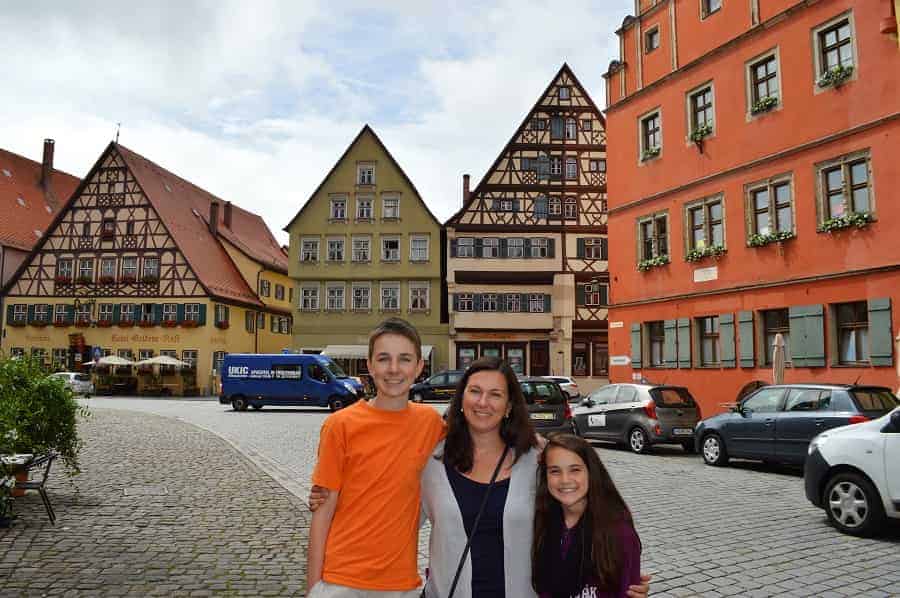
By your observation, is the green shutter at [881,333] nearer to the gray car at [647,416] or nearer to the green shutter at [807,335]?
the green shutter at [807,335]

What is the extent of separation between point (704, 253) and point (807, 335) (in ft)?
13.6

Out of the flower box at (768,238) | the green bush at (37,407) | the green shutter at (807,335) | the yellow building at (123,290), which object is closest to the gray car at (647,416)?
the green shutter at (807,335)

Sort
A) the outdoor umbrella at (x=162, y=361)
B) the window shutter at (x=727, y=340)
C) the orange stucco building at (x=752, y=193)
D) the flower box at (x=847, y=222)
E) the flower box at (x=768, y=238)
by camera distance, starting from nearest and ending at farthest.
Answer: the flower box at (x=847, y=222) → the orange stucco building at (x=752, y=193) → the flower box at (x=768, y=238) → the window shutter at (x=727, y=340) → the outdoor umbrella at (x=162, y=361)

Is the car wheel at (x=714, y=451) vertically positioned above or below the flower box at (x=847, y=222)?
below

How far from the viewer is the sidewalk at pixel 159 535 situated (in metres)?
5.48

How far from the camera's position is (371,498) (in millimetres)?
2754

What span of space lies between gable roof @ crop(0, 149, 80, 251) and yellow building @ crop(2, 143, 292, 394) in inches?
178

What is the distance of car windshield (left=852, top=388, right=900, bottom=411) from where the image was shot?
11.1m

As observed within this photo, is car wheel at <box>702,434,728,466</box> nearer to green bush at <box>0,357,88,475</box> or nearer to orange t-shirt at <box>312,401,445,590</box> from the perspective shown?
green bush at <box>0,357,88,475</box>

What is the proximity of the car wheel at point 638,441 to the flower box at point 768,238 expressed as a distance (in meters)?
7.14

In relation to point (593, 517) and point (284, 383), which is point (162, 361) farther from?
point (593, 517)

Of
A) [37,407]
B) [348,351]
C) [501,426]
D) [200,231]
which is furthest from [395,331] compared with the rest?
[200,231]

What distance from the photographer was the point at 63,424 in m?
8.80

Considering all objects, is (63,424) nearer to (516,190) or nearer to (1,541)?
(1,541)
